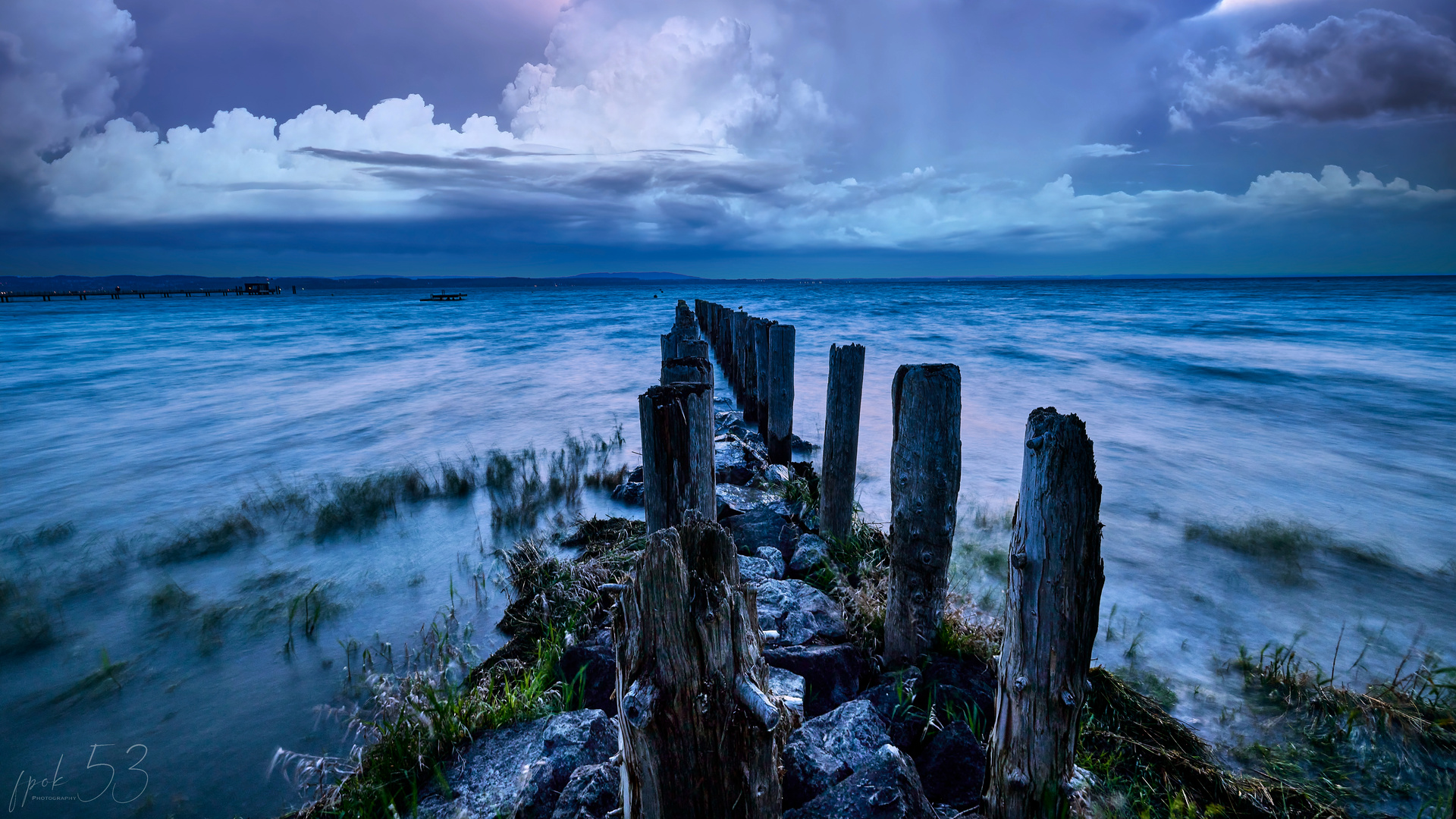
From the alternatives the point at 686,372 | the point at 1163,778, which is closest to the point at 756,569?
the point at 686,372

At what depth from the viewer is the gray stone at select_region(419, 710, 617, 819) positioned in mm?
2580

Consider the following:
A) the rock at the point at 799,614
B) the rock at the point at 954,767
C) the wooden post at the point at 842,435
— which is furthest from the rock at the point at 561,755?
the wooden post at the point at 842,435

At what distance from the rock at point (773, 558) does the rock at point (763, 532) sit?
0.05 meters

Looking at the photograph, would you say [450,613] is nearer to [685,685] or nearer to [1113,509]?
[685,685]

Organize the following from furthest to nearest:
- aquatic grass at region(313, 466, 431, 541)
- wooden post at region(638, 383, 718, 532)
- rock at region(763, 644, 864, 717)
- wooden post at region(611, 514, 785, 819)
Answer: aquatic grass at region(313, 466, 431, 541) → rock at region(763, 644, 864, 717) → wooden post at region(638, 383, 718, 532) → wooden post at region(611, 514, 785, 819)

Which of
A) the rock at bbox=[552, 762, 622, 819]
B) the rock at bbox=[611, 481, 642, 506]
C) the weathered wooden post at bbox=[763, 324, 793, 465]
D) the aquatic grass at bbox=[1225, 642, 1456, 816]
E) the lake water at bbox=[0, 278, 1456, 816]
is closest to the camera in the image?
the rock at bbox=[552, 762, 622, 819]

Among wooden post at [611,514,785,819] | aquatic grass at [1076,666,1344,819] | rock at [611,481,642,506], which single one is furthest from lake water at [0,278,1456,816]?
wooden post at [611,514,785,819]

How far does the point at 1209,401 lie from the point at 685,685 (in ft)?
51.3

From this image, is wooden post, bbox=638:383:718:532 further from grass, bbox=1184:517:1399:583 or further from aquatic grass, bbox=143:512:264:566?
grass, bbox=1184:517:1399:583

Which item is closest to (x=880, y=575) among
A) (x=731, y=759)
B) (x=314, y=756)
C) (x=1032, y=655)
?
(x=1032, y=655)

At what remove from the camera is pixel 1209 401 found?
44.5 ft

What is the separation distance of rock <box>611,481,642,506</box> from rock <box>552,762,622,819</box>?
15.4 feet

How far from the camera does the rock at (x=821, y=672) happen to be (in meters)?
3.35

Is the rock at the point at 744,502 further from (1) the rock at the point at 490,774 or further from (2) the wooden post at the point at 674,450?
(1) the rock at the point at 490,774
